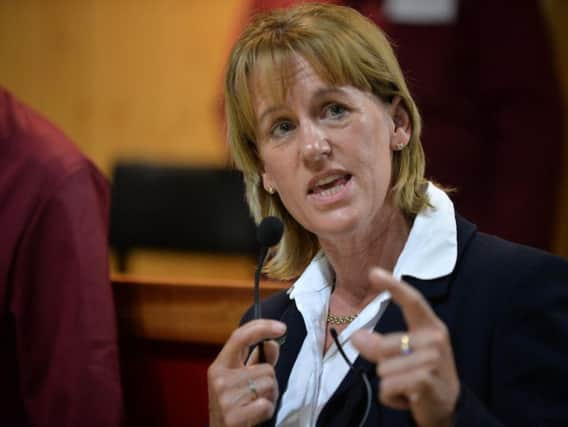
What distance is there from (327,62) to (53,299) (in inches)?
27.5

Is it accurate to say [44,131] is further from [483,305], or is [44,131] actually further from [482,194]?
[482,194]

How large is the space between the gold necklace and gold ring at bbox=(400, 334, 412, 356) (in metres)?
0.46

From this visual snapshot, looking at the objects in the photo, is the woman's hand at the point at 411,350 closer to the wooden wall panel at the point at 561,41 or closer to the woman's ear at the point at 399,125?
the woman's ear at the point at 399,125

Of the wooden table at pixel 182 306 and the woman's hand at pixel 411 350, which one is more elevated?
the woman's hand at pixel 411 350

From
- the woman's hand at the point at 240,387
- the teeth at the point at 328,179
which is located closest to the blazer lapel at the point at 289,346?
the woman's hand at the point at 240,387

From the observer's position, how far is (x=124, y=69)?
4.23m

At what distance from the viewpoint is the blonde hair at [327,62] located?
4.70ft

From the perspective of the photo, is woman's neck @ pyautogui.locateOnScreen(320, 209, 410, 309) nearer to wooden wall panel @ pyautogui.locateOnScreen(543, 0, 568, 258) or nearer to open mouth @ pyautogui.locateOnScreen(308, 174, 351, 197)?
open mouth @ pyautogui.locateOnScreen(308, 174, 351, 197)

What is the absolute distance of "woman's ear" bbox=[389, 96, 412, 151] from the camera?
59.3 inches

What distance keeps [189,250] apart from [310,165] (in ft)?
6.19

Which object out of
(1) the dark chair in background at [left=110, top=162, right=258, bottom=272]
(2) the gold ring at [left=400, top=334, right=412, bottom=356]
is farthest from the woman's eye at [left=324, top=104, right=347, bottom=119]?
(1) the dark chair in background at [left=110, top=162, right=258, bottom=272]

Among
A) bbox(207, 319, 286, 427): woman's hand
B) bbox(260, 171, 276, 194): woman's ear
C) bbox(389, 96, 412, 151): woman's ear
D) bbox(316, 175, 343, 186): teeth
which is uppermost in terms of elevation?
bbox(389, 96, 412, 151): woman's ear

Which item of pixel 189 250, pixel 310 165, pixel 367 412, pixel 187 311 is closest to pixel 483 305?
pixel 367 412

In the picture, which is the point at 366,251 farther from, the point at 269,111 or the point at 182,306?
the point at 182,306
